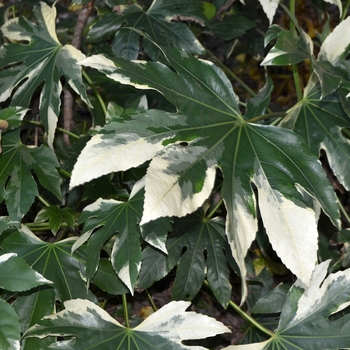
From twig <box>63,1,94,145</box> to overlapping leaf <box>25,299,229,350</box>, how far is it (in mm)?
698

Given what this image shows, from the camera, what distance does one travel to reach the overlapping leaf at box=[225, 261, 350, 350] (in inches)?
40.1

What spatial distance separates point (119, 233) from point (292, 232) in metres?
0.36

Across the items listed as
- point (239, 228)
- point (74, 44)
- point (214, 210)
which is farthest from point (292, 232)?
point (74, 44)

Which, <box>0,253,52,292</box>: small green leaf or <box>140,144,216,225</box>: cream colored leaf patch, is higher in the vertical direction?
<box>140,144,216,225</box>: cream colored leaf patch

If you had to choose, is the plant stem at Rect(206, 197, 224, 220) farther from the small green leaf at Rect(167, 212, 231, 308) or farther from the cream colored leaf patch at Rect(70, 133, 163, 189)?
the cream colored leaf patch at Rect(70, 133, 163, 189)

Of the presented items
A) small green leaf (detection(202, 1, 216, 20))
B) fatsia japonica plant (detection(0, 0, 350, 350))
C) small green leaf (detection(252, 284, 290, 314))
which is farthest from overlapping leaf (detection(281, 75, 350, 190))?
small green leaf (detection(202, 1, 216, 20))

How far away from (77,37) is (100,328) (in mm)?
881

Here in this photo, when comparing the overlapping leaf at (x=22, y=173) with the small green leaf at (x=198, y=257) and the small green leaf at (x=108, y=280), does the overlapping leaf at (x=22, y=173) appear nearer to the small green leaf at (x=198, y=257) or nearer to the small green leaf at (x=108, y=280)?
the small green leaf at (x=108, y=280)

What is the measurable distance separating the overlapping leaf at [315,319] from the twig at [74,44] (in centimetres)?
84

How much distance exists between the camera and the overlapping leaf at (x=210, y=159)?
0.86 metres

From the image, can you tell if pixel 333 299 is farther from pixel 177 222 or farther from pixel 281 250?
pixel 177 222

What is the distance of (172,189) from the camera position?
833mm

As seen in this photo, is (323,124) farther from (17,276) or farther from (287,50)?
(17,276)

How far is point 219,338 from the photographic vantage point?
59.6 inches
